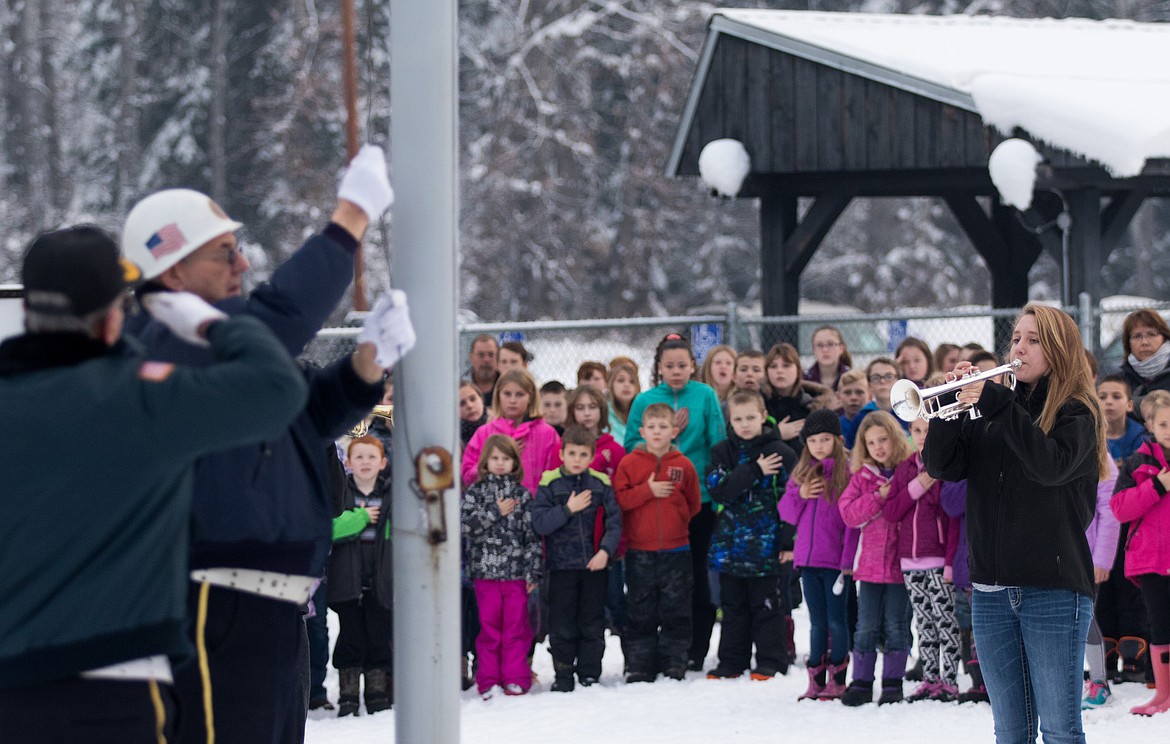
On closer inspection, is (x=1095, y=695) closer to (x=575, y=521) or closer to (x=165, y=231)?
(x=575, y=521)

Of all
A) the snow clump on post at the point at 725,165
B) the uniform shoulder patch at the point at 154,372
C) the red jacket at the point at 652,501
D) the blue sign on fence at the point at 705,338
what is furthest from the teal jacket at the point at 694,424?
the uniform shoulder patch at the point at 154,372

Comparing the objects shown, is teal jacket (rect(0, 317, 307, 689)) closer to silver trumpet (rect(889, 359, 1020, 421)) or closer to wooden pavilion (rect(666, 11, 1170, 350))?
silver trumpet (rect(889, 359, 1020, 421))

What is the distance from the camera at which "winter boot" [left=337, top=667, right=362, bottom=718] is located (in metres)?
7.68

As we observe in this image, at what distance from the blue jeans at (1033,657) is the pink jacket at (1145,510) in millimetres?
2776

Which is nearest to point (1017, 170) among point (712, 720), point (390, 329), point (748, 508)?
point (748, 508)

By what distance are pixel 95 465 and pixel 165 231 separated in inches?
27.6

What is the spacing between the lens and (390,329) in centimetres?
334

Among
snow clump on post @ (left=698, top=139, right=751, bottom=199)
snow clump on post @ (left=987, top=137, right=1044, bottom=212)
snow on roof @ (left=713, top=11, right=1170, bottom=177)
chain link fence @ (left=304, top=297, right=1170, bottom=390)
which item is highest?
snow on roof @ (left=713, top=11, right=1170, bottom=177)

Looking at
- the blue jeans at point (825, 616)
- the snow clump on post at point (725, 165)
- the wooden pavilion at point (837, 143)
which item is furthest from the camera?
the snow clump on post at point (725, 165)

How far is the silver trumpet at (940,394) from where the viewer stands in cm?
488

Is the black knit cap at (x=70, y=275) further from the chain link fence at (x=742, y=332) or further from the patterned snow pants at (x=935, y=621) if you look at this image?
the chain link fence at (x=742, y=332)

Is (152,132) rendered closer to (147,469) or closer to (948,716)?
(948,716)

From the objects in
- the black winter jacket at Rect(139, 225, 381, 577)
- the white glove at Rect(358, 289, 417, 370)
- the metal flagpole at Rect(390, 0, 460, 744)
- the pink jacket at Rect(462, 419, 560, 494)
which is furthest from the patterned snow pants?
the white glove at Rect(358, 289, 417, 370)

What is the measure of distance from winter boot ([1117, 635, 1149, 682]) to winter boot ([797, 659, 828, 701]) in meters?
1.61
